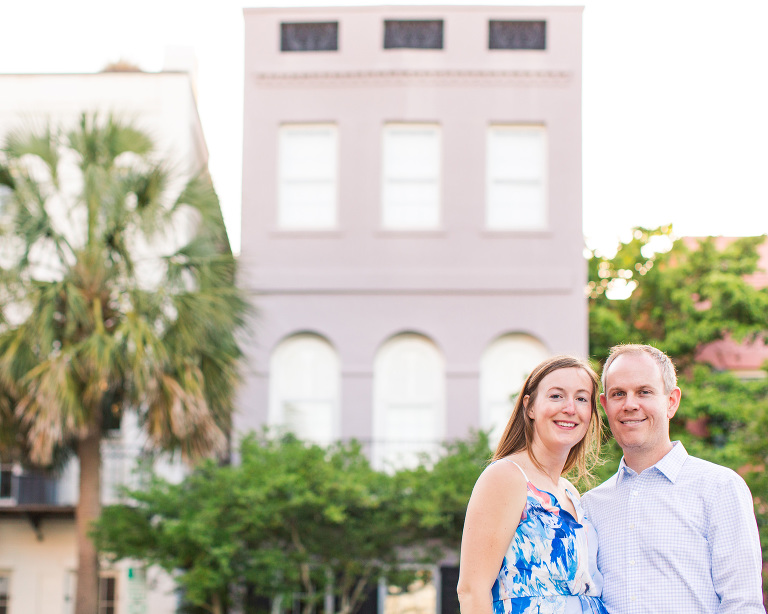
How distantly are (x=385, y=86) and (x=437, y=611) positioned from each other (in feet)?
28.2

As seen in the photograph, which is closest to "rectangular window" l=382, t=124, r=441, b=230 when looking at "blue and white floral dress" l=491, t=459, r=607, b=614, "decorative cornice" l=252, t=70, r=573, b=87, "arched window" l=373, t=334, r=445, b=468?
"decorative cornice" l=252, t=70, r=573, b=87

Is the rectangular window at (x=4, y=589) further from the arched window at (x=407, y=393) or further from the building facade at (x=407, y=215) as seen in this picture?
the arched window at (x=407, y=393)

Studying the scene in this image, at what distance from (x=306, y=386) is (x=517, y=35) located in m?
6.99

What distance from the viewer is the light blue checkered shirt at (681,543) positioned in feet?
11.1

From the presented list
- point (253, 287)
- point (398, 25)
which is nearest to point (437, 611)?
point (253, 287)

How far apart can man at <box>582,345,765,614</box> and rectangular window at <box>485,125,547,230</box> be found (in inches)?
496

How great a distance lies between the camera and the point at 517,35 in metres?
16.7

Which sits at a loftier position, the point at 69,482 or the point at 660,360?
the point at 660,360

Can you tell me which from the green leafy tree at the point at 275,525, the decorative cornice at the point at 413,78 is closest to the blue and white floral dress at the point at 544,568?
the green leafy tree at the point at 275,525

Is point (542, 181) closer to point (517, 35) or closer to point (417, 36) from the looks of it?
point (517, 35)

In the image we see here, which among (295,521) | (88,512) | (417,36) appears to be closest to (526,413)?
(295,521)

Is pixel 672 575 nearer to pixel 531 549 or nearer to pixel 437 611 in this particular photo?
pixel 531 549

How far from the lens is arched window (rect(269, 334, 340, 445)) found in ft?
51.9

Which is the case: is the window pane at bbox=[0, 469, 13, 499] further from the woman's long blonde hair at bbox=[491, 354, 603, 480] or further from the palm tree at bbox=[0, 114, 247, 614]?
the woman's long blonde hair at bbox=[491, 354, 603, 480]
